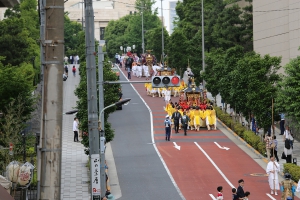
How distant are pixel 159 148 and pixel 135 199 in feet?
38.2

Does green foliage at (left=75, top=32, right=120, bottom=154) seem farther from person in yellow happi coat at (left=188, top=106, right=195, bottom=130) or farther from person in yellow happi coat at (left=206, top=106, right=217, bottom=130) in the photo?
person in yellow happi coat at (left=206, top=106, right=217, bottom=130)

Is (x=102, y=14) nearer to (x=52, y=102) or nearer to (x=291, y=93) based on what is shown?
(x=291, y=93)

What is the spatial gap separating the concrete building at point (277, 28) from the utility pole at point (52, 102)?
44001mm

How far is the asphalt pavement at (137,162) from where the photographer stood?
30859 mm

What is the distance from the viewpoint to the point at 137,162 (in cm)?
3738

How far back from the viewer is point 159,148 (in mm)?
41062

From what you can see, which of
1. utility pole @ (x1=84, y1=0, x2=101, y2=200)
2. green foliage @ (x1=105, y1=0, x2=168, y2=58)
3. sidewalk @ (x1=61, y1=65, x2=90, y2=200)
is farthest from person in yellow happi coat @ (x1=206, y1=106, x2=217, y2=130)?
green foliage @ (x1=105, y1=0, x2=168, y2=58)

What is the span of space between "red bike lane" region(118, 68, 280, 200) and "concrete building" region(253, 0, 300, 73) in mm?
11611

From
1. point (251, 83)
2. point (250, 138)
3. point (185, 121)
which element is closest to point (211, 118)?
point (185, 121)

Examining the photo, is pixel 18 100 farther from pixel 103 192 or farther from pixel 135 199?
pixel 103 192

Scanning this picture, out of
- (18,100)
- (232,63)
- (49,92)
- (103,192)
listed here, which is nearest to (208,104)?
(232,63)

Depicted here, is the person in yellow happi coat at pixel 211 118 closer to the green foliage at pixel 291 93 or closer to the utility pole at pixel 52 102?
the green foliage at pixel 291 93

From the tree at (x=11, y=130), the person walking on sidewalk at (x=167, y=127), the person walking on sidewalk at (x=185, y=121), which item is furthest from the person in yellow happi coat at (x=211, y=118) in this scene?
the tree at (x=11, y=130)

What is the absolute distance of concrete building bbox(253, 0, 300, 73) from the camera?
54.0 m
